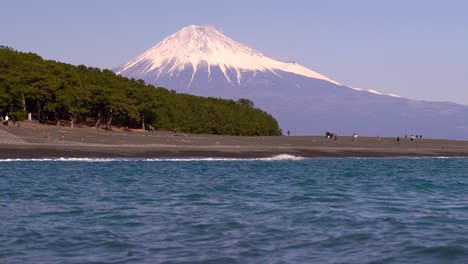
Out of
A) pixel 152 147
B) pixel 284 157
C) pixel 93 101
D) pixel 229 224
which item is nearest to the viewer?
pixel 229 224

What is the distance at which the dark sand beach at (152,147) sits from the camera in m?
82.8

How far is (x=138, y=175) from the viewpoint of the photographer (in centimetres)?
5512

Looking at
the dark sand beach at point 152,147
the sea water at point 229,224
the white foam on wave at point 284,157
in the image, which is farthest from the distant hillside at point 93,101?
the sea water at point 229,224

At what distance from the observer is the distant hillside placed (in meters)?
114

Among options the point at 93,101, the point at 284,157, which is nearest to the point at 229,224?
the point at 284,157

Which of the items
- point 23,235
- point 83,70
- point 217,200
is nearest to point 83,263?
point 23,235

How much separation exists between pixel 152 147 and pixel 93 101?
31.5 metres

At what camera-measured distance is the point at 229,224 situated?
26.0 m

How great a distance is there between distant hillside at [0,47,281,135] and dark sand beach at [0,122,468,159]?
34.2 feet

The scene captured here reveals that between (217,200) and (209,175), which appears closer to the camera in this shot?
(217,200)

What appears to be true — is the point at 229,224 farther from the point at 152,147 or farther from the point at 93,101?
the point at 93,101

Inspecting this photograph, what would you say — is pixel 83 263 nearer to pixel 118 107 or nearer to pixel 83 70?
pixel 118 107

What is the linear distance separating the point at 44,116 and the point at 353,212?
96957 mm

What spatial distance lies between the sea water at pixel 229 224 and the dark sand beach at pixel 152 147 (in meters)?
39.1
